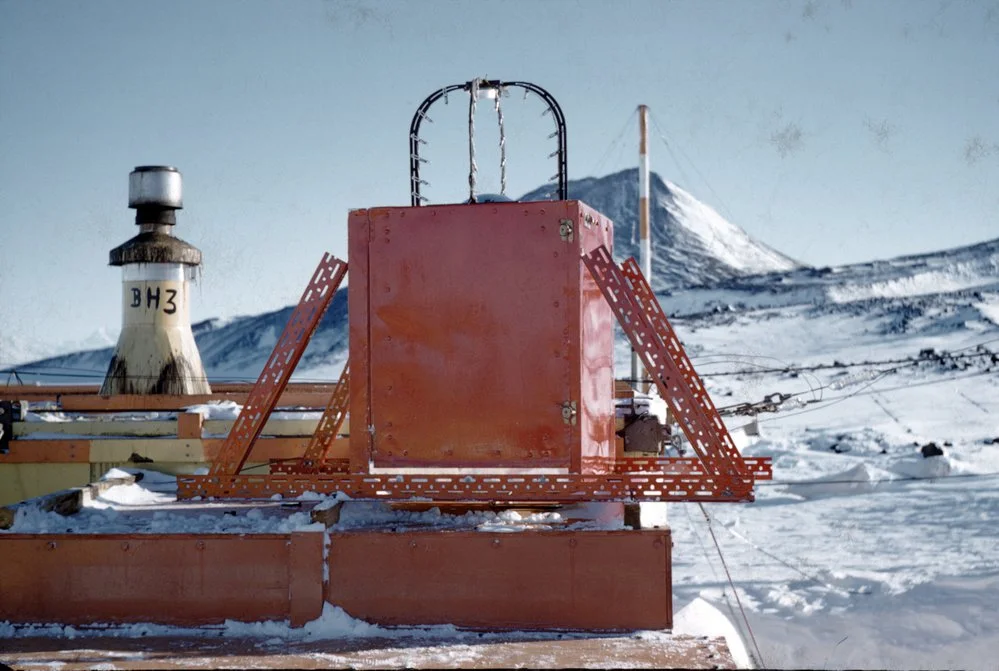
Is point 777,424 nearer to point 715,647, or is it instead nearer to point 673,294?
point 715,647

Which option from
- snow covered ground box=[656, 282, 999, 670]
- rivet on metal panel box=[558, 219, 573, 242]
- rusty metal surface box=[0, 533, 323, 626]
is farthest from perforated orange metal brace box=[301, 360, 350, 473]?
snow covered ground box=[656, 282, 999, 670]

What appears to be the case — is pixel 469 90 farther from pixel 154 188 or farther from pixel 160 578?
pixel 154 188

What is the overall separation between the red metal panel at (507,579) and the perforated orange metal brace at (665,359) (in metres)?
1.16

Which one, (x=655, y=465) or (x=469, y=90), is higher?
(x=469, y=90)

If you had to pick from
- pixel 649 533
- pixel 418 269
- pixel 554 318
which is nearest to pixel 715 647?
pixel 649 533

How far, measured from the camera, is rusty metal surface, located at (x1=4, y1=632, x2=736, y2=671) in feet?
27.9

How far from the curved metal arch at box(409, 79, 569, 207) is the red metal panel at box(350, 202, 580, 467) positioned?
47.3 inches

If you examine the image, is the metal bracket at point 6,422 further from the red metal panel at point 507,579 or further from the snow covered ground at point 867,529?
the snow covered ground at point 867,529

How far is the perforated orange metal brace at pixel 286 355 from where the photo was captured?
1110 cm

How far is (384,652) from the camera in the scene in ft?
29.0

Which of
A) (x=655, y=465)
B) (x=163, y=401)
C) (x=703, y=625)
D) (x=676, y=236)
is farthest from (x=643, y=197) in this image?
(x=676, y=236)

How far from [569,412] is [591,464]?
70 cm

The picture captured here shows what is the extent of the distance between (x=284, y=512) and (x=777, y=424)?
4031 cm

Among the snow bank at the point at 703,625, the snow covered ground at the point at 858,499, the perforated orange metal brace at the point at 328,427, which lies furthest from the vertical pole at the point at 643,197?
the snow bank at the point at 703,625
